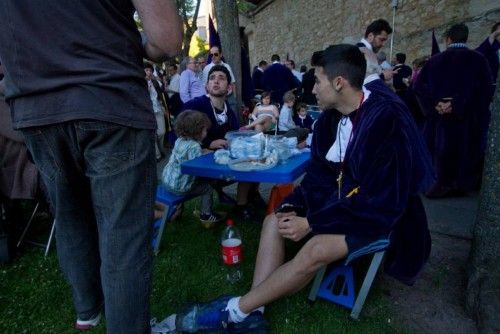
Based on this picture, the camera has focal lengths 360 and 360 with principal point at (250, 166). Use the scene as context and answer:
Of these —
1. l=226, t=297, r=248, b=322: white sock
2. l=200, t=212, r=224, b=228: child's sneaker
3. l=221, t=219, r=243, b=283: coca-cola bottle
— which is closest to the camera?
l=226, t=297, r=248, b=322: white sock

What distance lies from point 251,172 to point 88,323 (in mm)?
1229

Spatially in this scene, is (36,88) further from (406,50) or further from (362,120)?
(406,50)

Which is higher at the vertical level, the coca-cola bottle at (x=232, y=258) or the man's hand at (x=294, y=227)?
the man's hand at (x=294, y=227)

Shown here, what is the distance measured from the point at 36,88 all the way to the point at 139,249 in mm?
673

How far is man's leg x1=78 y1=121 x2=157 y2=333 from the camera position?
1.27 meters

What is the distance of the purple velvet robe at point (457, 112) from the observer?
3.92 metres

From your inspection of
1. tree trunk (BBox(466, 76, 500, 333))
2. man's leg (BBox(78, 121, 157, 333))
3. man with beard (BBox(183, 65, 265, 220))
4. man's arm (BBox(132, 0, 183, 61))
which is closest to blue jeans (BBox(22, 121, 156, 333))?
man's leg (BBox(78, 121, 157, 333))

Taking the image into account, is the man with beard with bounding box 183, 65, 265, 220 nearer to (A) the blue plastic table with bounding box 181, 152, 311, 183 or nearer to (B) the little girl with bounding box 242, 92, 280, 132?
(B) the little girl with bounding box 242, 92, 280, 132

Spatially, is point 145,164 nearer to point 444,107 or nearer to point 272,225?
point 272,225

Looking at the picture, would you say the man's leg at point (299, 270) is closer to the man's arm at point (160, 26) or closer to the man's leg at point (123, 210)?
the man's leg at point (123, 210)

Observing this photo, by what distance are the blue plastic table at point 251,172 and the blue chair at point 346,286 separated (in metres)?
0.60

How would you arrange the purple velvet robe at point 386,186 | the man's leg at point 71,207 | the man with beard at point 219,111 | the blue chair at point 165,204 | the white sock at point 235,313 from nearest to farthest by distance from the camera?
the man's leg at point 71,207
the purple velvet robe at point 386,186
the white sock at point 235,313
the blue chair at point 165,204
the man with beard at point 219,111

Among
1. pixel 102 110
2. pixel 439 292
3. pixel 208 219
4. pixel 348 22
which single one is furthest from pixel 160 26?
A: pixel 348 22

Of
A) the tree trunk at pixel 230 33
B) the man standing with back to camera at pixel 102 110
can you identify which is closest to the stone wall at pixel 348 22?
the tree trunk at pixel 230 33
